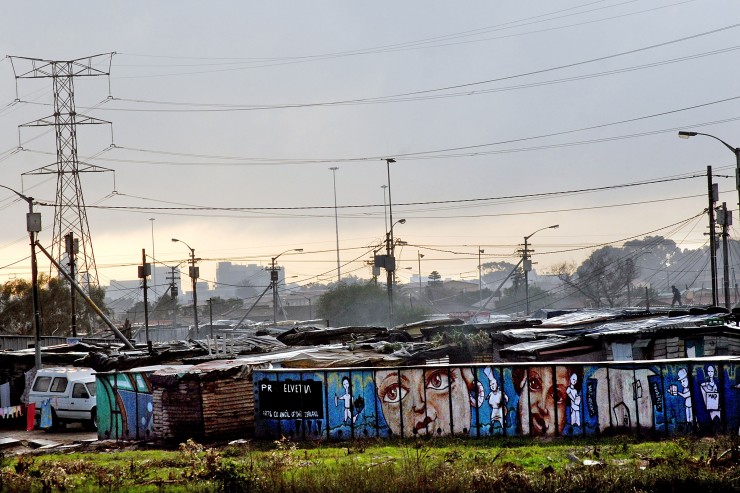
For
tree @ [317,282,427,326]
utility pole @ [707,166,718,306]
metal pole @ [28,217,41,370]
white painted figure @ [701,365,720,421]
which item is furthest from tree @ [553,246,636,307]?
white painted figure @ [701,365,720,421]

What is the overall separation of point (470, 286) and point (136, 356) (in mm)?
141209

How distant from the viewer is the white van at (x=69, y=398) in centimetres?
3147

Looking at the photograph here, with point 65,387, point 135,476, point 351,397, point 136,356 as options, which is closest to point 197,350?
point 136,356

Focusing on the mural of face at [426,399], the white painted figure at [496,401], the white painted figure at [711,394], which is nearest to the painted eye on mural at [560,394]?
the white painted figure at [496,401]

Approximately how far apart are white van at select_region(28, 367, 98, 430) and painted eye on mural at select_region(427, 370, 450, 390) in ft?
45.8

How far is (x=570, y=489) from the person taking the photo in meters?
14.2

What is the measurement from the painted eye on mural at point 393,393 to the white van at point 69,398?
12.7 metres

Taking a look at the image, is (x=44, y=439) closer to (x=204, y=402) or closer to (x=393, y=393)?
(x=204, y=402)

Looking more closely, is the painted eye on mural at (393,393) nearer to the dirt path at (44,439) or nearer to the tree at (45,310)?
the dirt path at (44,439)

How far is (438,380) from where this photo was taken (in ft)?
77.0

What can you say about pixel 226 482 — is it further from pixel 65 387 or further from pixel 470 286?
pixel 470 286

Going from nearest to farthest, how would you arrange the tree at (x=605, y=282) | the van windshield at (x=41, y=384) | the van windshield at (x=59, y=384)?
the van windshield at (x=59, y=384), the van windshield at (x=41, y=384), the tree at (x=605, y=282)

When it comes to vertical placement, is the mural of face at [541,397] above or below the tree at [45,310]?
below

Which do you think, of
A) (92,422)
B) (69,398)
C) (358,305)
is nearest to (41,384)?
(69,398)
